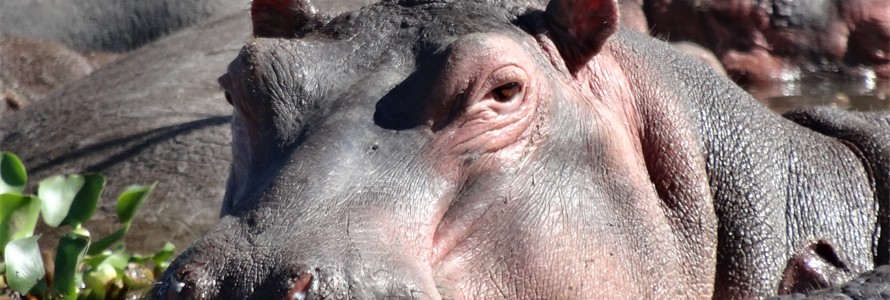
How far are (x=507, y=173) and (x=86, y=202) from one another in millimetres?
2015

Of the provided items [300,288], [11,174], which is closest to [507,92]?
[300,288]

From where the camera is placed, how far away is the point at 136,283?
15.4 ft

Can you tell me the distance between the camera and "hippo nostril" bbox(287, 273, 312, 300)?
2717 millimetres

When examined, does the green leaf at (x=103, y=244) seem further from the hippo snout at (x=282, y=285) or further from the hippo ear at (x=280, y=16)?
the hippo snout at (x=282, y=285)

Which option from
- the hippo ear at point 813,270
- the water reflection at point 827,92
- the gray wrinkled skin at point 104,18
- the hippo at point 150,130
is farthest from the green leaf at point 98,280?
the water reflection at point 827,92

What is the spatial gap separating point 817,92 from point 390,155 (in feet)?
17.8

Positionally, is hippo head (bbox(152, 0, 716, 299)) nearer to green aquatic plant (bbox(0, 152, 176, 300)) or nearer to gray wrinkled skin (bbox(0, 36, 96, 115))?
green aquatic plant (bbox(0, 152, 176, 300))

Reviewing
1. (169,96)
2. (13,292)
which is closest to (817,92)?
(169,96)

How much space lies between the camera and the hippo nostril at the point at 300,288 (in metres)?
2.72

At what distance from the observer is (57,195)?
4801 mm

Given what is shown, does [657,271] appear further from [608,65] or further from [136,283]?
[136,283]

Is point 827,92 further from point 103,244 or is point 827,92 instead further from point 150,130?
point 103,244

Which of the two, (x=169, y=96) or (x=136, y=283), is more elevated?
(x=136, y=283)

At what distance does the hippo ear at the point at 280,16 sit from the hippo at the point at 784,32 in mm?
4663
